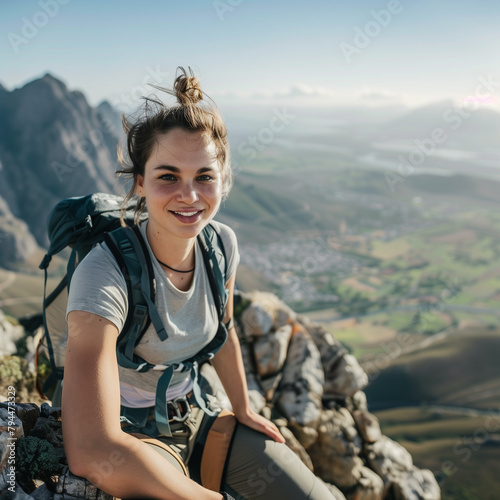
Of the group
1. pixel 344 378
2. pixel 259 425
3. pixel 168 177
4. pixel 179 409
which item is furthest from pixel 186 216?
pixel 344 378

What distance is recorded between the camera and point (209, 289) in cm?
232

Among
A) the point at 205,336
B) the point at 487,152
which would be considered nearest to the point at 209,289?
the point at 205,336

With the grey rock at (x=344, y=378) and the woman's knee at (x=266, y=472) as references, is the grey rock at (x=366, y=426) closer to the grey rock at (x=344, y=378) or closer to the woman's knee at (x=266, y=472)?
the grey rock at (x=344, y=378)

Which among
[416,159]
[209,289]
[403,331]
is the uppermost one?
[416,159]

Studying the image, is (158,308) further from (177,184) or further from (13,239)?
(13,239)

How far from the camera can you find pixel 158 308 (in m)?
2.03

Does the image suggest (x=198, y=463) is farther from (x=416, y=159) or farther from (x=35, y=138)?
(x=416, y=159)

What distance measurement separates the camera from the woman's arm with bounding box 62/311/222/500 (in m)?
1.56

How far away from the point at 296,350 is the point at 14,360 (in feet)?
12.9

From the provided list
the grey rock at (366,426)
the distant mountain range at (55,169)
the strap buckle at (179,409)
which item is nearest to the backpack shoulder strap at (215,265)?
the strap buckle at (179,409)

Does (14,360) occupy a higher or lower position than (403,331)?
higher

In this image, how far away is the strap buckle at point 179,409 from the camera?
2.36 m

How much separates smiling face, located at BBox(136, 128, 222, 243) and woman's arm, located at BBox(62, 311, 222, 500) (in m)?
0.63

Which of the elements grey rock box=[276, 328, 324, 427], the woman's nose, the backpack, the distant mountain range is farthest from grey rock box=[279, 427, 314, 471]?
the distant mountain range
